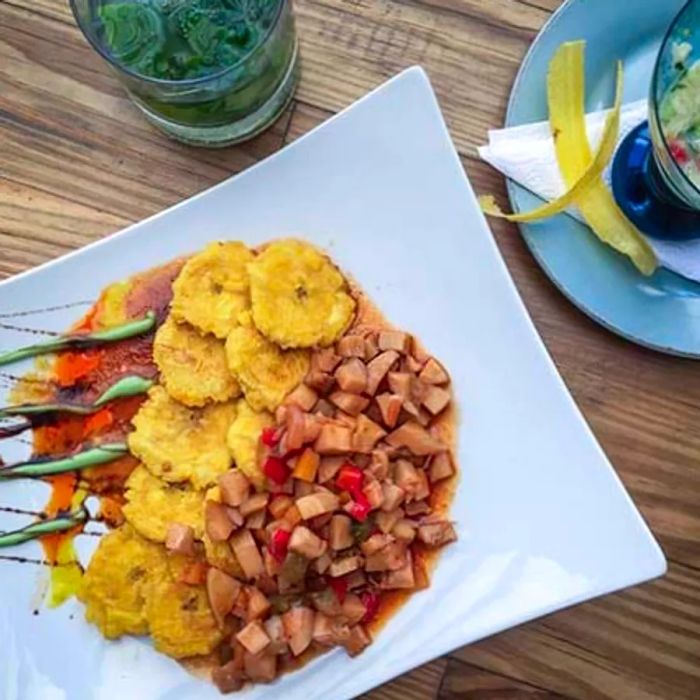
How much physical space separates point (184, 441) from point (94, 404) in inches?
5.7

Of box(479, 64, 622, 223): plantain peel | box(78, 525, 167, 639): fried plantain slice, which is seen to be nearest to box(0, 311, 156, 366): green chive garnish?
box(78, 525, 167, 639): fried plantain slice

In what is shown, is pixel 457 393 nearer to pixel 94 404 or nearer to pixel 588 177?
pixel 588 177

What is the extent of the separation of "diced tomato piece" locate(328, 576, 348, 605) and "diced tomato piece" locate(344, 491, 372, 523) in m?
0.09

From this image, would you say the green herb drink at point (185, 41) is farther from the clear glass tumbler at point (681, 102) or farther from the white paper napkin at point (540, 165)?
the clear glass tumbler at point (681, 102)

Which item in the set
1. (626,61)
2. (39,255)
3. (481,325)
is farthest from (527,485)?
(39,255)

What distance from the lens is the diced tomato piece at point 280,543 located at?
1416mm

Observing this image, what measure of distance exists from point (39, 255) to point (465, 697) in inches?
31.9

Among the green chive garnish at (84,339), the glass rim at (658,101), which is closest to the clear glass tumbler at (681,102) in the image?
the glass rim at (658,101)

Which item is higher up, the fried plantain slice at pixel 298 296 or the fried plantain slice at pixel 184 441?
the fried plantain slice at pixel 298 296

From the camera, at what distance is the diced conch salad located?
4.45 feet

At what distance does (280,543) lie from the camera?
1416 mm

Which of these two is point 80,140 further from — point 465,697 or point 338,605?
point 465,697

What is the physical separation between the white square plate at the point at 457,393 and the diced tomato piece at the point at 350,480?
0.14 metres

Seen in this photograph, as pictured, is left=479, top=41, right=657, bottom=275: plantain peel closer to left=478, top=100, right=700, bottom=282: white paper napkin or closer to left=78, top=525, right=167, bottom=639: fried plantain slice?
left=478, top=100, right=700, bottom=282: white paper napkin
